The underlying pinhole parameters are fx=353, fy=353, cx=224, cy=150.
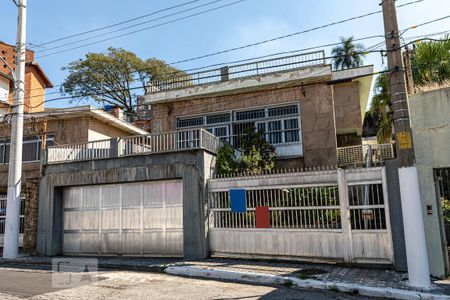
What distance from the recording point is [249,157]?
41.8 ft

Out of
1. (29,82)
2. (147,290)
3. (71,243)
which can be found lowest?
(147,290)

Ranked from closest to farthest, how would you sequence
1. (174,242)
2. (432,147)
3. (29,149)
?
1. (432,147)
2. (174,242)
3. (29,149)

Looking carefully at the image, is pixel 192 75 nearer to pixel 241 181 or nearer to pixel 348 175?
pixel 241 181

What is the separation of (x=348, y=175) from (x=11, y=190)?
11642mm

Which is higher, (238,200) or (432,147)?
(432,147)

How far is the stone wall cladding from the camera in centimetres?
1372

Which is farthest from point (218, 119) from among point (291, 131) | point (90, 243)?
point (90, 243)

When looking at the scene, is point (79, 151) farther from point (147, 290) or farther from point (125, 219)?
point (147, 290)

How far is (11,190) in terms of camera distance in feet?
42.3

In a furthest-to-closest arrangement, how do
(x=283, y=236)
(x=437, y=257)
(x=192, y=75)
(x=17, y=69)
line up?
1. (x=192, y=75)
2. (x=17, y=69)
3. (x=283, y=236)
4. (x=437, y=257)

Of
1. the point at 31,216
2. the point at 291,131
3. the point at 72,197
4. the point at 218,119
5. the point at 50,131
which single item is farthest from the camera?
the point at 50,131

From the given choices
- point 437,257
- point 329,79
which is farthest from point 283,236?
point 329,79

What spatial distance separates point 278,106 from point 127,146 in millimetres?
6768

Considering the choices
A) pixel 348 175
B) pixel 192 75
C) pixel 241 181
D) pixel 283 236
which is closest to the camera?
pixel 348 175
